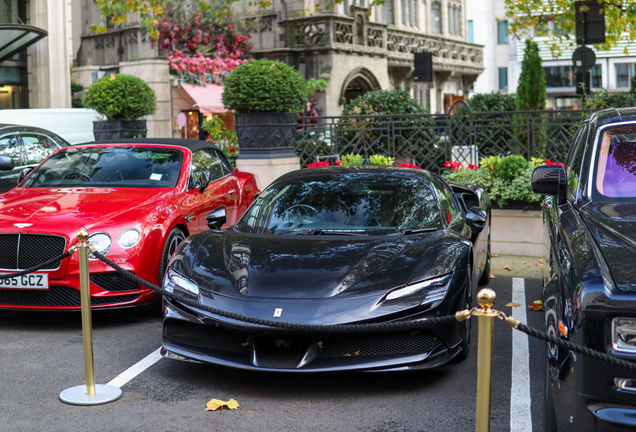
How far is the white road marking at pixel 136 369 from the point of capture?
4.93 metres

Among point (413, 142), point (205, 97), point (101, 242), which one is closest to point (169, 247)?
point (101, 242)

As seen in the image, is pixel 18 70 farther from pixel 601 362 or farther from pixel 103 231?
pixel 601 362

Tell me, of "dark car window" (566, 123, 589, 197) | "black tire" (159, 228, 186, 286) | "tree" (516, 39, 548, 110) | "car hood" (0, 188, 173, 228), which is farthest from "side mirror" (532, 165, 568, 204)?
"tree" (516, 39, 548, 110)

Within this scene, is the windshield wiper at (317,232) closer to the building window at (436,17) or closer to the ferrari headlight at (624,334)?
the ferrari headlight at (624,334)

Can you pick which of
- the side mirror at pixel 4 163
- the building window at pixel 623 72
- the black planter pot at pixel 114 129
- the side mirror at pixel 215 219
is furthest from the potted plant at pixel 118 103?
the building window at pixel 623 72

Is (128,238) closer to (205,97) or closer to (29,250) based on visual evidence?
(29,250)

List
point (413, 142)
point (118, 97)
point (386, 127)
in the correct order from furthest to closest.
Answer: point (118, 97)
point (413, 142)
point (386, 127)

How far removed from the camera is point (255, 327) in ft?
Answer: 14.4

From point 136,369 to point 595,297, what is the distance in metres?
3.19

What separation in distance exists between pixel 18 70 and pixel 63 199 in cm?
1884

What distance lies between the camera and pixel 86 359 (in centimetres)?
459

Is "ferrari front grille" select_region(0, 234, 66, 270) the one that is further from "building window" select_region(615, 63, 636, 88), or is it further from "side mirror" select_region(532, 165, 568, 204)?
"building window" select_region(615, 63, 636, 88)

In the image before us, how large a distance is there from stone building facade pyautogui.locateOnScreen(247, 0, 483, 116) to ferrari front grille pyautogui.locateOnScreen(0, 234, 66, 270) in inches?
629

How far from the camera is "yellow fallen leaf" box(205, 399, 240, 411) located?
14.4 ft
